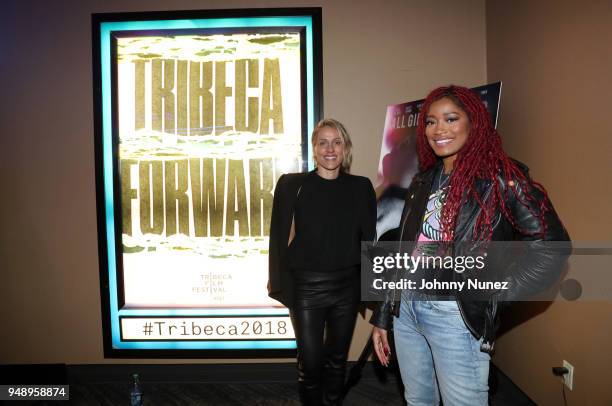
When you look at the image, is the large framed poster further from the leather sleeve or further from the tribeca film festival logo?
the leather sleeve

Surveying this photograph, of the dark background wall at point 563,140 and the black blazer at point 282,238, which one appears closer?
the dark background wall at point 563,140

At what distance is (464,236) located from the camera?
1264mm

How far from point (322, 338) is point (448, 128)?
Result: 3.98 ft

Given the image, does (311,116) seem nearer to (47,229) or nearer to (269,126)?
A: (269,126)

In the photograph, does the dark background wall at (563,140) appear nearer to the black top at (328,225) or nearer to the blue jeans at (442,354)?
the blue jeans at (442,354)

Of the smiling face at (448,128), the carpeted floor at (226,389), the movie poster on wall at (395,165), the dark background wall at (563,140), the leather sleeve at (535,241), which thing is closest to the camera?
the leather sleeve at (535,241)

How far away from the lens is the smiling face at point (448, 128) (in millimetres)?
1333

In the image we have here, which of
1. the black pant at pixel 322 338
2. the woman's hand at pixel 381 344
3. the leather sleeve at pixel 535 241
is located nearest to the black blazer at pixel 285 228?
the black pant at pixel 322 338

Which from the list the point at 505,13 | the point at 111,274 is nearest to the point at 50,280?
the point at 111,274

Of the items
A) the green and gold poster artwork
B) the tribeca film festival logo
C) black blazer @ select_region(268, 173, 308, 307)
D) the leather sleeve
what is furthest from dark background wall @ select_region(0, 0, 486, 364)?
the leather sleeve

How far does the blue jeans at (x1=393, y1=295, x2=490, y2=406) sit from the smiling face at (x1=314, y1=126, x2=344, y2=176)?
852 millimetres

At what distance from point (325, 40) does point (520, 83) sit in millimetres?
1261

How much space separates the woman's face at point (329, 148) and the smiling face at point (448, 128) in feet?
2.20

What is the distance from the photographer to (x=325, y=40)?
2.66m
